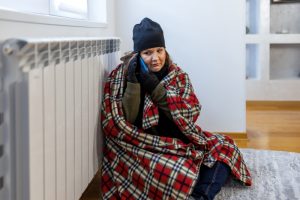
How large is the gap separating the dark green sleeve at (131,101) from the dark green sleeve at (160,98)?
2.6 inches

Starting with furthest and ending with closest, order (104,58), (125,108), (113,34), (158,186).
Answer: (113,34) → (104,58) → (125,108) → (158,186)

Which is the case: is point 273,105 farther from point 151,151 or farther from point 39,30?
point 39,30

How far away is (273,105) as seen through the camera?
4.05m

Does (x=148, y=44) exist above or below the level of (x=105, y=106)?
above

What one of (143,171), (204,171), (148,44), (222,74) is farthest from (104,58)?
(222,74)


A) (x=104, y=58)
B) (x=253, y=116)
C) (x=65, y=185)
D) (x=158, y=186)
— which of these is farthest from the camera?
(x=253, y=116)

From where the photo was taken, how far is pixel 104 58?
5.87 ft

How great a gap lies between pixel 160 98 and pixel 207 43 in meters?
1.12

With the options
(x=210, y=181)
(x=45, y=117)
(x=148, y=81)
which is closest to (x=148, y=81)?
(x=148, y=81)

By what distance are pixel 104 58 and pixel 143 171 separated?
0.53 meters

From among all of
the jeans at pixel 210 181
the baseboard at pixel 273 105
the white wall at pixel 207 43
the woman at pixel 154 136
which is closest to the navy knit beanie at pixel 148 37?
the woman at pixel 154 136

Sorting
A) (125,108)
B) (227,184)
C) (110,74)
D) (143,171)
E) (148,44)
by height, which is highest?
(148,44)

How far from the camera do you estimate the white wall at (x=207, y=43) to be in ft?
8.73

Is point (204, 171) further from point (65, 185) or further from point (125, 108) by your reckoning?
point (65, 185)
